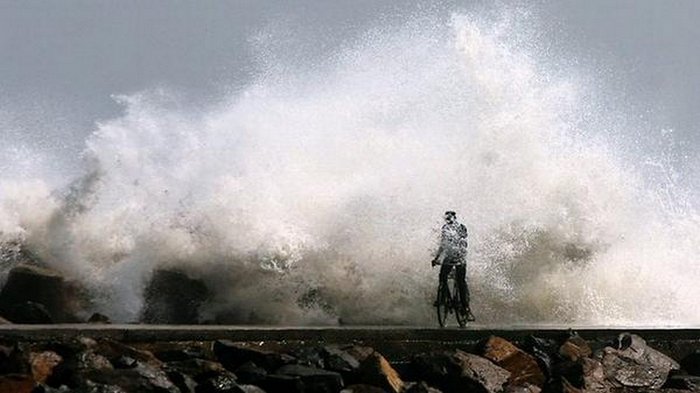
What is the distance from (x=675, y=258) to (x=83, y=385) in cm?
1652

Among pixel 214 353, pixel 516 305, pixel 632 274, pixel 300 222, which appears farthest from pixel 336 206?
pixel 214 353

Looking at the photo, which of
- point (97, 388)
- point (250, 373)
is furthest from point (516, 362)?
point (97, 388)

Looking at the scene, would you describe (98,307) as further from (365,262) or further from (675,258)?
(675,258)

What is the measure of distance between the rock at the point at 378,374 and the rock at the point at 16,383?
10.0 feet

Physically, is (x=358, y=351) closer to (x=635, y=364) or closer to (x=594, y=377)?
(x=594, y=377)

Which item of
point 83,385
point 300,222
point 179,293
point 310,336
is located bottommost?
point 83,385

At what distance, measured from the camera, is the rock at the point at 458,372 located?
10.0 meters

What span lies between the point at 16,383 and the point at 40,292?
771 centimetres

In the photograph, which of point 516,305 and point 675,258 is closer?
point 516,305

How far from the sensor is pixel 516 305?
17719mm

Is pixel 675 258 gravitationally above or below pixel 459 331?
above

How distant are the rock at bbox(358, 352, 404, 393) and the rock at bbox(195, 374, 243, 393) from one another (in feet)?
4.27

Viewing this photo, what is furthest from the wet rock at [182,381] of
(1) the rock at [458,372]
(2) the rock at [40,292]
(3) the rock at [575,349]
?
(2) the rock at [40,292]

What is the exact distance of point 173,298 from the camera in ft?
52.3
